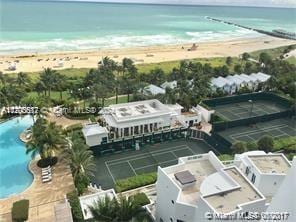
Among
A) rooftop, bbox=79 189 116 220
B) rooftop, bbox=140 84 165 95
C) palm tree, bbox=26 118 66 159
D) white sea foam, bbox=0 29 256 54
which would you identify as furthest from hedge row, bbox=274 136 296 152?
white sea foam, bbox=0 29 256 54

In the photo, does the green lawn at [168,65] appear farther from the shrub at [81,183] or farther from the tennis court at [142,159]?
the shrub at [81,183]

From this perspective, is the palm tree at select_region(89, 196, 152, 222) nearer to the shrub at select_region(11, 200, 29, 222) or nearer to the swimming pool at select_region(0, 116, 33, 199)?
the shrub at select_region(11, 200, 29, 222)

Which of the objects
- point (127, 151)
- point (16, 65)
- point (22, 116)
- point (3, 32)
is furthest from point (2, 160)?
point (3, 32)

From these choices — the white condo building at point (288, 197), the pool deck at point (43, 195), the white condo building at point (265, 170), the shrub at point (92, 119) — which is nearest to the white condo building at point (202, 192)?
the white condo building at point (265, 170)

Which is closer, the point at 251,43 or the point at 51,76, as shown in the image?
the point at 51,76

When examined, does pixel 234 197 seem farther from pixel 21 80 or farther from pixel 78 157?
pixel 21 80

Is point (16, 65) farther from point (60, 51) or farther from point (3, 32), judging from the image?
point (3, 32)

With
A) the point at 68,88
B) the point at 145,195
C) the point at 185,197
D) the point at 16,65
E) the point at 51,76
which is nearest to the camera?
the point at 185,197
